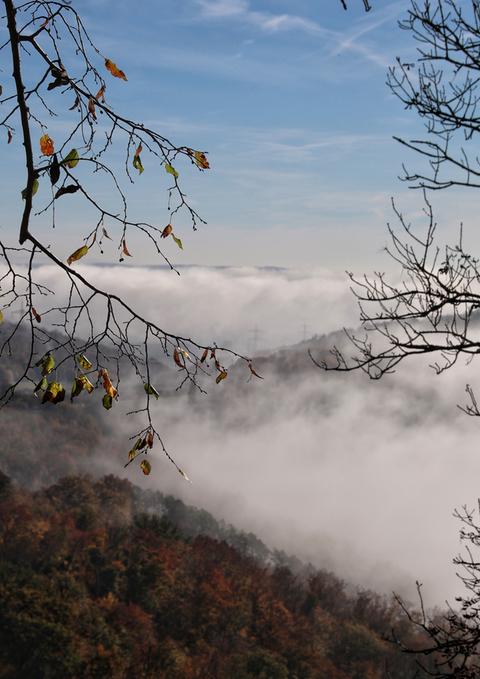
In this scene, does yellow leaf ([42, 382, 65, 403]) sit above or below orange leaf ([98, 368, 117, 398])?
below

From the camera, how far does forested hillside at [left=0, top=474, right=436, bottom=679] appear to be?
88.8 ft

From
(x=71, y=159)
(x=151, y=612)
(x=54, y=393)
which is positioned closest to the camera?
(x=71, y=159)

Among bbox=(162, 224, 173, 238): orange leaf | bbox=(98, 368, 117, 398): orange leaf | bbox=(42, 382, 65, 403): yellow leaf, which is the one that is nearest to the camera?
bbox=(42, 382, 65, 403): yellow leaf

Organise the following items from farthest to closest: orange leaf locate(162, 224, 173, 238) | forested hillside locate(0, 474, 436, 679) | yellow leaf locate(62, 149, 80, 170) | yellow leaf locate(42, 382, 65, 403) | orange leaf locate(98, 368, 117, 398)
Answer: forested hillside locate(0, 474, 436, 679)
orange leaf locate(162, 224, 173, 238)
orange leaf locate(98, 368, 117, 398)
yellow leaf locate(42, 382, 65, 403)
yellow leaf locate(62, 149, 80, 170)

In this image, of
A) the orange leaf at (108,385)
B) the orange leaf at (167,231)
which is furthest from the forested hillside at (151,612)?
the orange leaf at (167,231)

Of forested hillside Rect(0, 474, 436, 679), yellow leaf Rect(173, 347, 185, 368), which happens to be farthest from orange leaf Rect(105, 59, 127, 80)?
forested hillside Rect(0, 474, 436, 679)

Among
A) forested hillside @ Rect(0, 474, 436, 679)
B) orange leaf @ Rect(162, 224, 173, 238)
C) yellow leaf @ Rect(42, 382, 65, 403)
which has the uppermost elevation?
orange leaf @ Rect(162, 224, 173, 238)

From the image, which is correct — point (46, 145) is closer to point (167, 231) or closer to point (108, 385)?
point (167, 231)

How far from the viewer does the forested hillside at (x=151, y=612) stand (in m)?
27.1

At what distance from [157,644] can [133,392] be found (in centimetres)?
14454

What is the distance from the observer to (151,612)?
3609 centimetres

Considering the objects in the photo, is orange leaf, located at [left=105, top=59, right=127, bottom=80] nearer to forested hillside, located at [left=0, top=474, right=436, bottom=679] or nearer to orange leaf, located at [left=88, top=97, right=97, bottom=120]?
orange leaf, located at [left=88, top=97, right=97, bottom=120]

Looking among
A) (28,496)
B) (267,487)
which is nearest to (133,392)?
(267,487)

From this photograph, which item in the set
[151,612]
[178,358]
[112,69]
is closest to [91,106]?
[112,69]
